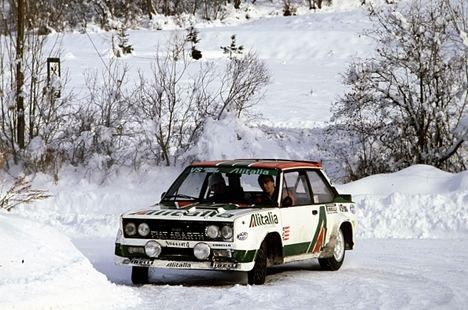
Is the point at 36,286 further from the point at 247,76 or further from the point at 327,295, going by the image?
the point at 247,76

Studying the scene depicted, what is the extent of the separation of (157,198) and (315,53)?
20.0 m

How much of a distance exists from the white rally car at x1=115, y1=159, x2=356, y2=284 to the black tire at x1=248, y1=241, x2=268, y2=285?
1 centimetres

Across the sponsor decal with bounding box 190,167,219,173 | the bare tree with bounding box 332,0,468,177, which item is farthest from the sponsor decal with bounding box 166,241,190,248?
the bare tree with bounding box 332,0,468,177

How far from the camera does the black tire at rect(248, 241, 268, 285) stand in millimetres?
13297

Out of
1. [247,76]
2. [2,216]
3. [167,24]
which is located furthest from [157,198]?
[167,24]

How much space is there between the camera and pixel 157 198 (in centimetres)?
2686

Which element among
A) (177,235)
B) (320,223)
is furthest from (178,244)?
(320,223)

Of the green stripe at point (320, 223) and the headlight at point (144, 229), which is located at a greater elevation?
the headlight at point (144, 229)

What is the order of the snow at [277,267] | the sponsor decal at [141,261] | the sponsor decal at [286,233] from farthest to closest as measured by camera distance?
the sponsor decal at [286,233], the sponsor decal at [141,261], the snow at [277,267]

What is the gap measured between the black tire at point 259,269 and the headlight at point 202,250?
2.08ft

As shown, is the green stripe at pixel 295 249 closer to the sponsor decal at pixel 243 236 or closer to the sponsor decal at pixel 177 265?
the sponsor decal at pixel 243 236

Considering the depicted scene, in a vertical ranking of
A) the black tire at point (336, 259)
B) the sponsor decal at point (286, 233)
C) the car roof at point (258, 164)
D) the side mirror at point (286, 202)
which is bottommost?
the black tire at point (336, 259)

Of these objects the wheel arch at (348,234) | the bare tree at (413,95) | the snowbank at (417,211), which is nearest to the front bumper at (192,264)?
the wheel arch at (348,234)

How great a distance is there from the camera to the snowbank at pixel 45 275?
11031 millimetres
